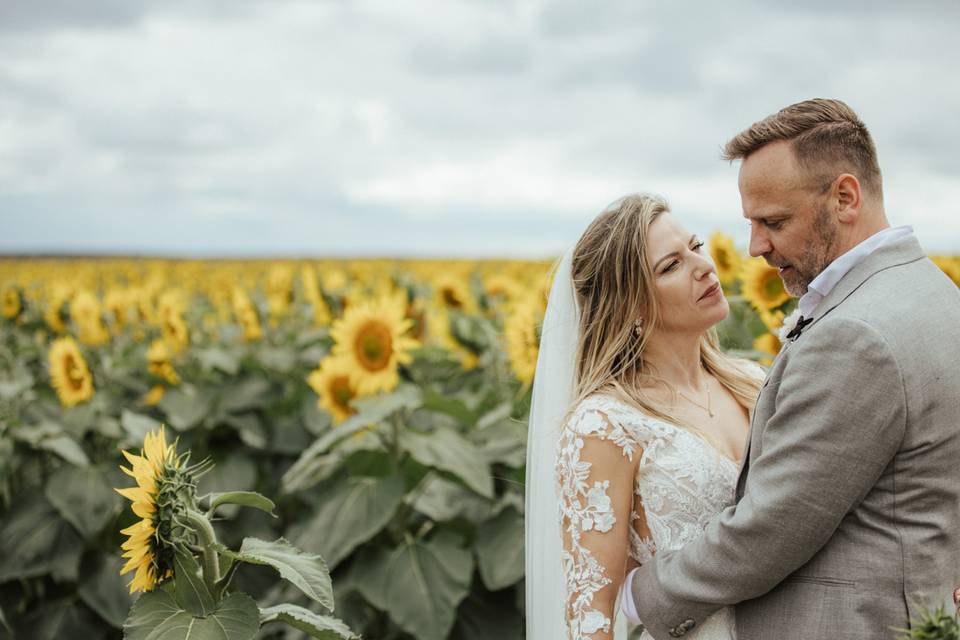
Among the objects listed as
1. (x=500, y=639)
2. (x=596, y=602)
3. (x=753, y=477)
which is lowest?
(x=500, y=639)

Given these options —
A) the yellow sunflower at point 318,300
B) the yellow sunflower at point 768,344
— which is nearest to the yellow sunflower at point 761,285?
the yellow sunflower at point 768,344

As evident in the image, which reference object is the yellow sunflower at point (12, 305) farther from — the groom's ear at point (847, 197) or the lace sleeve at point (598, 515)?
the groom's ear at point (847, 197)

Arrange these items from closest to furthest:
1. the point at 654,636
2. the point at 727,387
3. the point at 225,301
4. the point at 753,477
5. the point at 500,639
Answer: the point at 753,477 → the point at 654,636 → the point at 727,387 → the point at 500,639 → the point at 225,301

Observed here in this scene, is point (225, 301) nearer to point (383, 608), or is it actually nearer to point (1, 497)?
point (1, 497)

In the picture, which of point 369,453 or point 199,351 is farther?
point 199,351

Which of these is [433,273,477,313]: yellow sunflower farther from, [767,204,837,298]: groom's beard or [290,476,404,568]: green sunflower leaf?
[767,204,837,298]: groom's beard

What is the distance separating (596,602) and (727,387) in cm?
84

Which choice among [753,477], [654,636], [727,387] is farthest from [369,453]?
[753,477]

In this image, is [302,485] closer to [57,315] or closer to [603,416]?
[603,416]

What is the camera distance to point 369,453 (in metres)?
4.39

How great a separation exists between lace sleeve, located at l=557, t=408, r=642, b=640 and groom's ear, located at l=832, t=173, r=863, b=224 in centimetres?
81

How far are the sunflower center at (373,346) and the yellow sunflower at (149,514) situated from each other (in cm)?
285

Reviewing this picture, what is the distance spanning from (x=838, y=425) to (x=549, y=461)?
4.13 feet

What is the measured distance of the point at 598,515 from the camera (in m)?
2.66
